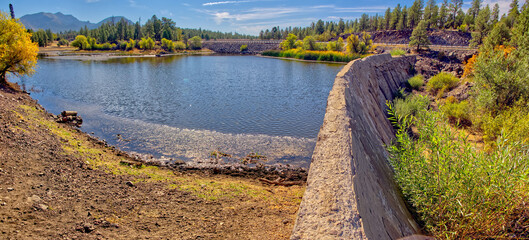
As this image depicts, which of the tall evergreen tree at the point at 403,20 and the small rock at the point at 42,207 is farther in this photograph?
the tall evergreen tree at the point at 403,20

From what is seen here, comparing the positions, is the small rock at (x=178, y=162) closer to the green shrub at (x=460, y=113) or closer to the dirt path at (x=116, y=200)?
the dirt path at (x=116, y=200)

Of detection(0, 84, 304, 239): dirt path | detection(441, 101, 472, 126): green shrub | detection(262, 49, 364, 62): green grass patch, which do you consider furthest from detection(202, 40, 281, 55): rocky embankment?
detection(0, 84, 304, 239): dirt path

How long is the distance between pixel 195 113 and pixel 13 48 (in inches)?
584

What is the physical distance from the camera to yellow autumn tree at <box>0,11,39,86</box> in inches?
834

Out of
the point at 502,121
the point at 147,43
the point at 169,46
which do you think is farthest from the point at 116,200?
the point at 147,43

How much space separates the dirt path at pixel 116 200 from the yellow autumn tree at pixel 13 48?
Result: 14.0 metres

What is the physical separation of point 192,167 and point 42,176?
5122 millimetres

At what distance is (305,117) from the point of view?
20.4 meters

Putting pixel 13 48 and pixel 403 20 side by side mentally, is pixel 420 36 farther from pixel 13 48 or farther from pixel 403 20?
pixel 13 48

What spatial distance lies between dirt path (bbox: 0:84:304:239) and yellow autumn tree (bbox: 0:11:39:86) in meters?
14.0

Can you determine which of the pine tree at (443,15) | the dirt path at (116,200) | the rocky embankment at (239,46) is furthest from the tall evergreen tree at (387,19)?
the dirt path at (116,200)

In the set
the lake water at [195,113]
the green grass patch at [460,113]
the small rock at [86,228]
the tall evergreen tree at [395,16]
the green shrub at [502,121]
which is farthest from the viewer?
the tall evergreen tree at [395,16]

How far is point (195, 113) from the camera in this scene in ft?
68.8

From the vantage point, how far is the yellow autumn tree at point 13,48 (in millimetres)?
21172
